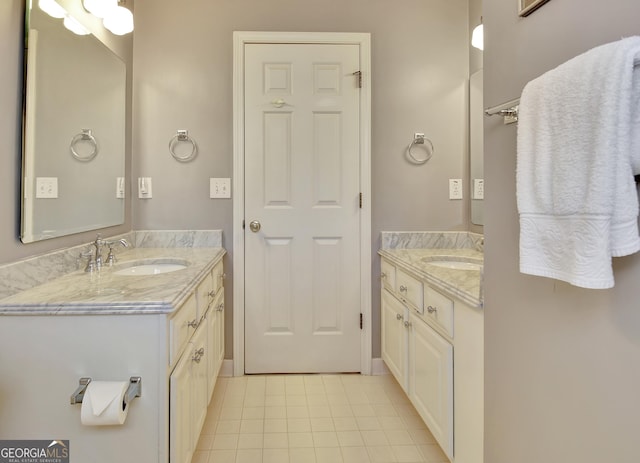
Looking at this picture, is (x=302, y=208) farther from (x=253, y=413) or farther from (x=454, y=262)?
(x=253, y=413)

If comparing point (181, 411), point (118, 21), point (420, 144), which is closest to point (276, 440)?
point (181, 411)

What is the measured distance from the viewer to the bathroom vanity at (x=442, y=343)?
1266mm

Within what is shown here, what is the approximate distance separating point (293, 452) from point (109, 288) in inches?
42.3

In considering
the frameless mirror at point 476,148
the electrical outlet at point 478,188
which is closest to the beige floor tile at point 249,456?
the frameless mirror at point 476,148

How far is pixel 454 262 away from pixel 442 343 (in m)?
0.79

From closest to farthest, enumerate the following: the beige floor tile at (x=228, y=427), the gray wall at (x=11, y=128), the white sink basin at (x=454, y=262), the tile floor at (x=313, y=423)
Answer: the gray wall at (x=11, y=128), the tile floor at (x=313, y=423), the beige floor tile at (x=228, y=427), the white sink basin at (x=454, y=262)

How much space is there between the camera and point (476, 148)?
2342mm

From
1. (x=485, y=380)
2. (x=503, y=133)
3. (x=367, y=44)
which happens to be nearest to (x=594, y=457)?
(x=485, y=380)

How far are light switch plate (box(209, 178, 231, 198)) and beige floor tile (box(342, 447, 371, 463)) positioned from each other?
1571 millimetres

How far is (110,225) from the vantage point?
6.59 feet

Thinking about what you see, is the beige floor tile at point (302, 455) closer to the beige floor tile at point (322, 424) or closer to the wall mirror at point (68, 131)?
the beige floor tile at point (322, 424)

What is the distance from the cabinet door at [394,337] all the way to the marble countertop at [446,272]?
0.24m

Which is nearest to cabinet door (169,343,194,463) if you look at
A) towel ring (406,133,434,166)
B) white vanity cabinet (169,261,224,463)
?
white vanity cabinet (169,261,224,463)

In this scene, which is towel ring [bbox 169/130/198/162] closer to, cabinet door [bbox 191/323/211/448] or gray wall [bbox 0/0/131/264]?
gray wall [bbox 0/0/131/264]
